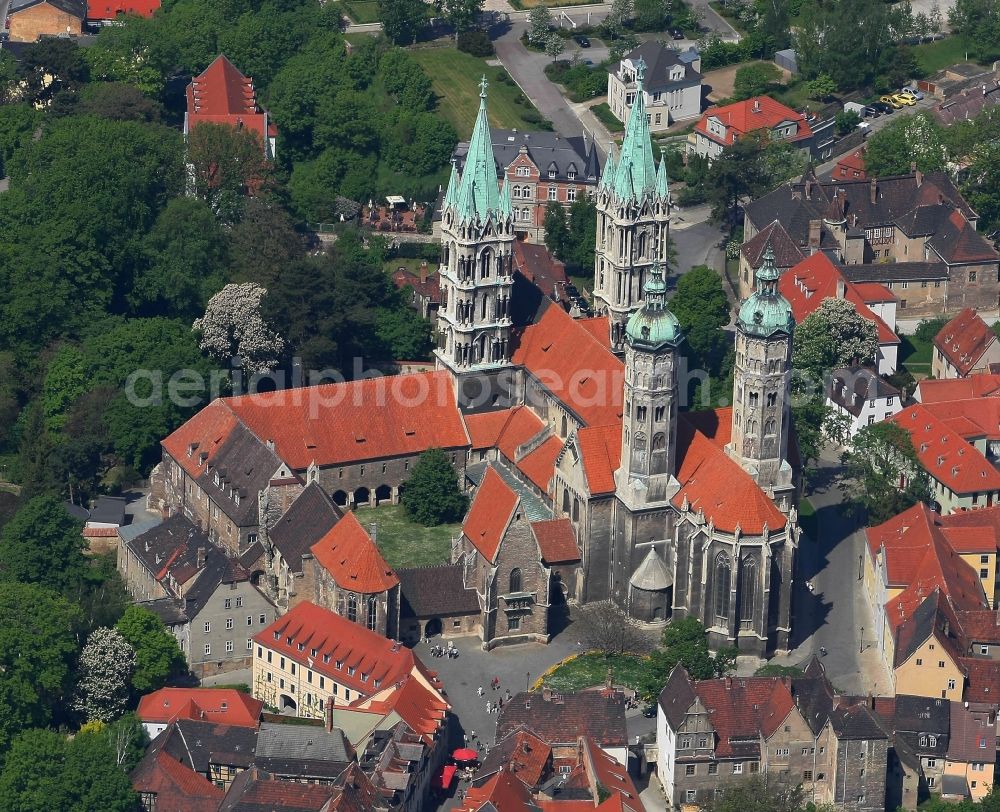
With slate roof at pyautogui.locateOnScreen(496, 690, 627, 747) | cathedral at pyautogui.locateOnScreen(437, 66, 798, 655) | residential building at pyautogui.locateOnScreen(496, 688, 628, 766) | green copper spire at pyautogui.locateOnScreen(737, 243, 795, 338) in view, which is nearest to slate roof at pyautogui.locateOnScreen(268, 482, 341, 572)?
cathedral at pyautogui.locateOnScreen(437, 66, 798, 655)

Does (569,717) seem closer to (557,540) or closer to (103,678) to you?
(557,540)

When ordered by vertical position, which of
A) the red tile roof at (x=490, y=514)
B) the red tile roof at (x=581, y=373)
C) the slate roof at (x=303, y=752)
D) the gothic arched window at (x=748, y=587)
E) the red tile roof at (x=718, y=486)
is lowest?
the slate roof at (x=303, y=752)

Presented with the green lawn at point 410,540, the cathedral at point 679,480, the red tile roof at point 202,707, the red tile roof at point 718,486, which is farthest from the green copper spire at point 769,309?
the red tile roof at point 202,707

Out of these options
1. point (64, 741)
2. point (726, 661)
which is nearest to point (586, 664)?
point (726, 661)

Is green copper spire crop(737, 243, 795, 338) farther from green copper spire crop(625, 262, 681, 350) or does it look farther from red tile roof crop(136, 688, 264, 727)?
red tile roof crop(136, 688, 264, 727)

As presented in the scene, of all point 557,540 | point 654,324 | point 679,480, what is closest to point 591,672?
point 557,540

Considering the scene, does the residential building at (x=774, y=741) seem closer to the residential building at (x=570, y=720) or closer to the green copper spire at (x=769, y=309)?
the residential building at (x=570, y=720)
